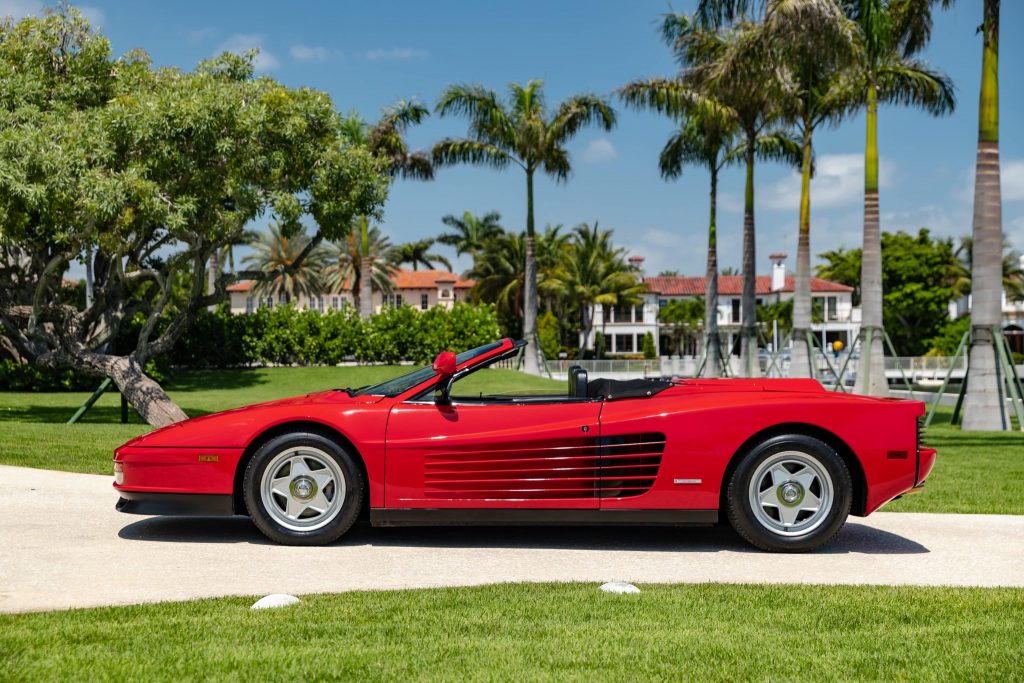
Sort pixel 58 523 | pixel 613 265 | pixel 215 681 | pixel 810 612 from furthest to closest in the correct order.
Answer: pixel 613 265, pixel 58 523, pixel 810 612, pixel 215 681

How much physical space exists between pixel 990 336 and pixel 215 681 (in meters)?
15.4

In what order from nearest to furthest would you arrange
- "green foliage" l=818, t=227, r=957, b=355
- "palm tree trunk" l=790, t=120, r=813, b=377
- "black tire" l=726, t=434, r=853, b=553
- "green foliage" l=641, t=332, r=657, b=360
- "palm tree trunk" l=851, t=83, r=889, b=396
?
"black tire" l=726, t=434, r=853, b=553, "palm tree trunk" l=851, t=83, r=889, b=396, "palm tree trunk" l=790, t=120, r=813, b=377, "green foliage" l=818, t=227, r=957, b=355, "green foliage" l=641, t=332, r=657, b=360

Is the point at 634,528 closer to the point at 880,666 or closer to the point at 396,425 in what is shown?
the point at 396,425

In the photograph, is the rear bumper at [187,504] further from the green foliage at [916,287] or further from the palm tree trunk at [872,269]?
the green foliage at [916,287]

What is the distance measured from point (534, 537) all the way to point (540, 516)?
58 centimetres

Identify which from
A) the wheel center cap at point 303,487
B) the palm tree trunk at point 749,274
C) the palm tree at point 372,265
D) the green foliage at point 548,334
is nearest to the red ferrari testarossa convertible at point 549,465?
the wheel center cap at point 303,487

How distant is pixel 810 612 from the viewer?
13.5ft

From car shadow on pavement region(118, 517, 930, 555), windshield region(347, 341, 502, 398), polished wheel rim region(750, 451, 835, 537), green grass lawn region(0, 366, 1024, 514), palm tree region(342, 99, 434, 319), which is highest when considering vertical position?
palm tree region(342, 99, 434, 319)

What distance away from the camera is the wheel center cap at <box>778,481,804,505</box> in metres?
5.58

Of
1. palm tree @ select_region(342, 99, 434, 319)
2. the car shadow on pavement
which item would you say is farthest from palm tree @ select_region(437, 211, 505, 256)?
the car shadow on pavement

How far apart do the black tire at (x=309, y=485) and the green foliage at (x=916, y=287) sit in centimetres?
6221

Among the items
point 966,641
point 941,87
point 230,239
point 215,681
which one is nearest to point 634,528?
point 966,641

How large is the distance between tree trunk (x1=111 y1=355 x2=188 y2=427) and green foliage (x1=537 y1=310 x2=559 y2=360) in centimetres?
4050

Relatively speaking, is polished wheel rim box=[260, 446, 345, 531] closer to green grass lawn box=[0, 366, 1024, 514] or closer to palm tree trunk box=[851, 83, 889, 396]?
green grass lawn box=[0, 366, 1024, 514]
